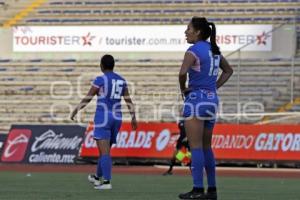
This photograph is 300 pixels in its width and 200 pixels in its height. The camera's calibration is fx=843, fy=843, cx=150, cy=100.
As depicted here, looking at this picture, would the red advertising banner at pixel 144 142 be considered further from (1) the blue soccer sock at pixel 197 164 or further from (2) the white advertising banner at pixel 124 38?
(1) the blue soccer sock at pixel 197 164

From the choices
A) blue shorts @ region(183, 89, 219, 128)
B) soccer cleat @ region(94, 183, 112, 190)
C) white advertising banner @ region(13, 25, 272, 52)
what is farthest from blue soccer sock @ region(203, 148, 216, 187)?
white advertising banner @ region(13, 25, 272, 52)

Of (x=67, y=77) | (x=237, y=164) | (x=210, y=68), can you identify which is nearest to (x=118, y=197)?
(x=210, y=68)

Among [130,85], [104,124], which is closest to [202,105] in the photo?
[104,124]

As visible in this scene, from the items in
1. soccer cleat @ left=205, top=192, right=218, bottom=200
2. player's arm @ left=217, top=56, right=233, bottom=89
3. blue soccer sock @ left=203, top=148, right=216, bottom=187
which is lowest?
soccer cleat @ left=205, top=192, right=218, bottom=200

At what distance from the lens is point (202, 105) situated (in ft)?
29.0

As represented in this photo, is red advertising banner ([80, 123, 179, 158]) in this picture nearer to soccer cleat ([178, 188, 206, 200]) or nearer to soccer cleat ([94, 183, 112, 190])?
soccer cleat ([94, 183, 112, 190])

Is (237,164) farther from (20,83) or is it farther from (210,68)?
(210,68)

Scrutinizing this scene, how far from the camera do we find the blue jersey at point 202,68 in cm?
887

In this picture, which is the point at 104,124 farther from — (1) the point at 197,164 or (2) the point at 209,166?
(1) the point at 197,164

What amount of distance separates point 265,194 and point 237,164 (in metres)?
11.6

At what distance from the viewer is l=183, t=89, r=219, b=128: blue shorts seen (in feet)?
28.9

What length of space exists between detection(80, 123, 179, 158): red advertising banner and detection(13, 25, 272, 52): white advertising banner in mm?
6281

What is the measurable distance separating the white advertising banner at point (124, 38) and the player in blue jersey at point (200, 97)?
19.1 m

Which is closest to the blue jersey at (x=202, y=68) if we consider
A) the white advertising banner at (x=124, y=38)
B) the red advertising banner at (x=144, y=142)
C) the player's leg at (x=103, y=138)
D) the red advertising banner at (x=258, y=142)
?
the player's leg at (x=103, y=138)
